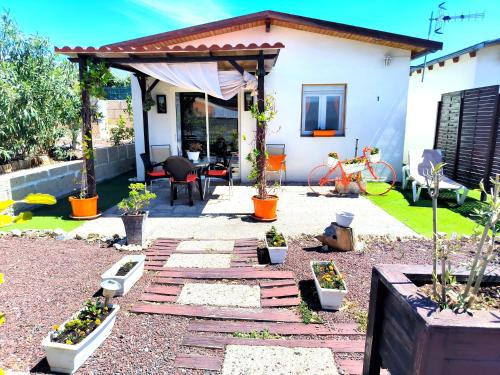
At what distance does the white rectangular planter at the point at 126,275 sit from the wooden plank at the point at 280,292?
4.37 feet

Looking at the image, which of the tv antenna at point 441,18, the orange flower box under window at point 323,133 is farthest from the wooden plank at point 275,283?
the tv antenna at point 441,18

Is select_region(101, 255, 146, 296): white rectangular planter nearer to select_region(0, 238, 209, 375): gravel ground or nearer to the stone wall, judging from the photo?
select_region(0, 238, 209, 375): gravel ground

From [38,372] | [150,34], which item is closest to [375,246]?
[38,372]

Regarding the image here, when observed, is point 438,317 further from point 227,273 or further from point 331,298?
point 227,273

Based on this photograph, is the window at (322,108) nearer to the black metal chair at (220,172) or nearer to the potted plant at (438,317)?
the black metal chair at (220,172)

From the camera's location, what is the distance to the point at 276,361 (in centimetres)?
234

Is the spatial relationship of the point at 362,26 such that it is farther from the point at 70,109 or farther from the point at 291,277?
the point at 70,109

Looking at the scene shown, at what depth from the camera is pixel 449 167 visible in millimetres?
8695

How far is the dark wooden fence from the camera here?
6.79 m

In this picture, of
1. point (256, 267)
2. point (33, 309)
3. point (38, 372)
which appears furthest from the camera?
point (256, 267)

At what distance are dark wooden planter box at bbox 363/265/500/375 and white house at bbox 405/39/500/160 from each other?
26.2ft

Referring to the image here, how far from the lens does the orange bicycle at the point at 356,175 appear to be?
7102 mm

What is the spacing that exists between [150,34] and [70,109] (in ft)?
8.66

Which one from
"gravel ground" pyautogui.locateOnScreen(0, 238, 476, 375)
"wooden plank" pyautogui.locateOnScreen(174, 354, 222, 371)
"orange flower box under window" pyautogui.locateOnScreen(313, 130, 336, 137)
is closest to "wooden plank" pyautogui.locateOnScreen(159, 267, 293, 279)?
"gravel ground" pyautogui.locateOnScreen(0, 238, 476, 375)
